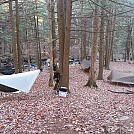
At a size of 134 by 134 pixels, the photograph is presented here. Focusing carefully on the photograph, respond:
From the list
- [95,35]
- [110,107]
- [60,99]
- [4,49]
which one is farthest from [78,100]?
[4,49]

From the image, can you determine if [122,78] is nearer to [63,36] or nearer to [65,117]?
[63,36]

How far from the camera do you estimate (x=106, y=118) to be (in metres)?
7.34

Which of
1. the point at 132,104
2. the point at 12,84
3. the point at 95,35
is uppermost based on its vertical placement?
the point at 95,35

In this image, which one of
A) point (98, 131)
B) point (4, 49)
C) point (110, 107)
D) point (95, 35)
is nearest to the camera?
point (98, 131)

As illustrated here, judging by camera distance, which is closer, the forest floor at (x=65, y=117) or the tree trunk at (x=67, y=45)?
the forest floor at (x=65, y=117)

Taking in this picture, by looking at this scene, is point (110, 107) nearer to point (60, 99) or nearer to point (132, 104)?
point (132, 104)

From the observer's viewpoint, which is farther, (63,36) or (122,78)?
(122,78)

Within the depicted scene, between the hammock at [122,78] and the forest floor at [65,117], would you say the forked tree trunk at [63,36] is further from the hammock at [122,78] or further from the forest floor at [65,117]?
the hammock at [122,78]

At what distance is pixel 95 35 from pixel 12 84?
6577 mm

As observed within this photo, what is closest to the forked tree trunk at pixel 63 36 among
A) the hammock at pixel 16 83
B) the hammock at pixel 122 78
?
the hammock at pixel 16 83

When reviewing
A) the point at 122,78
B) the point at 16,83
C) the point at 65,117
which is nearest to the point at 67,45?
the point at 16,83

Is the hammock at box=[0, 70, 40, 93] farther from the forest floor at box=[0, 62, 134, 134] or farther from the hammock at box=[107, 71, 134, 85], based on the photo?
the hammock at box=[107, 71, 134, 85]

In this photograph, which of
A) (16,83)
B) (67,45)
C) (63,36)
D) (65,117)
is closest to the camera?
(65,117)

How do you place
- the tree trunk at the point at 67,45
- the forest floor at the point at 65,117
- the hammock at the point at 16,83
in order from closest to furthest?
the forest floor at the point at 65,117 → the hammock at the point at 16,83 → the tree trunk at the point at 67,45
